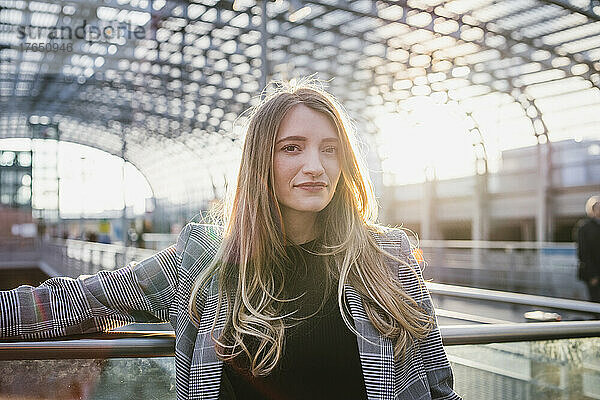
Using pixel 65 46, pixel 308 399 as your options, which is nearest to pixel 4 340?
pixel 308 399

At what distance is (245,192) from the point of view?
1.83 m

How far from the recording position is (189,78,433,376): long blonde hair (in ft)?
5.61

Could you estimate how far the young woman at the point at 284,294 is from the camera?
5.60ft

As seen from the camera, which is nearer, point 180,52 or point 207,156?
Result: point 180,52

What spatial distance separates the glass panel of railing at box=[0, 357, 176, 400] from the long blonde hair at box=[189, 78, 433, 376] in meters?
0.40

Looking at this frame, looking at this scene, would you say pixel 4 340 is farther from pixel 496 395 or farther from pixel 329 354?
pixel 496 395

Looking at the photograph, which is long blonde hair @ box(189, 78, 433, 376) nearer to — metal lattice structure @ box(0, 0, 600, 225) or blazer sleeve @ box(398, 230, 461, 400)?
blazer sleeve @ box(398, 230, 461, 400)

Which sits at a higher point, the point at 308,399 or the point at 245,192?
the point at 245,192

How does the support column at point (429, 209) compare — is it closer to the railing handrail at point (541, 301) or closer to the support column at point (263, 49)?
the support column at point (263, 49)

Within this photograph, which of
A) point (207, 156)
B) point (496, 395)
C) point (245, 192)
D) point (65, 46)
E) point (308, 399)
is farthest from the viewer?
point (207, 156)

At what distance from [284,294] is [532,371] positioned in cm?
165

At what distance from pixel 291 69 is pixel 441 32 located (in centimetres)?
618

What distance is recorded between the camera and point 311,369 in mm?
1720

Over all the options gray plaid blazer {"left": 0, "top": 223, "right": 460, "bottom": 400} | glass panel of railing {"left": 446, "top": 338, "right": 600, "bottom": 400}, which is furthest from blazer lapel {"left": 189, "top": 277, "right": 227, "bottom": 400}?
glass panel of railing {"left": 446, "top": 338, "right": 600, "bottom": 400}
